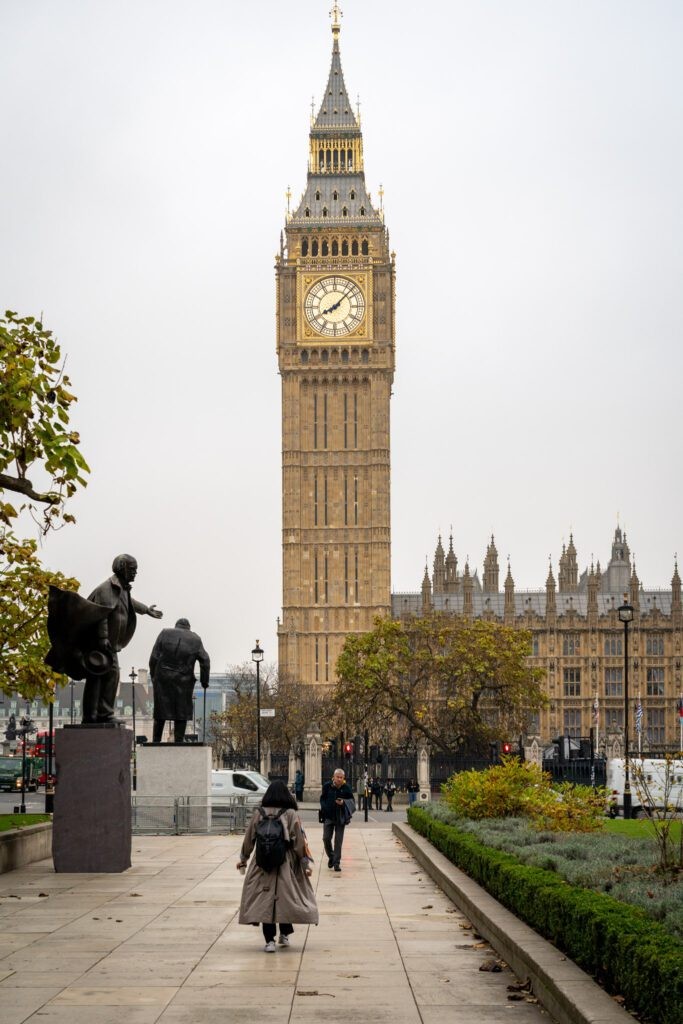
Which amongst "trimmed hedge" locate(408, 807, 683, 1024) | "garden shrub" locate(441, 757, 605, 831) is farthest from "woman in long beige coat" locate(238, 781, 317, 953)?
"garden shrub" locate(441, 757, 605, 831)

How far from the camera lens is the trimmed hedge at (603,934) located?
27.1ft

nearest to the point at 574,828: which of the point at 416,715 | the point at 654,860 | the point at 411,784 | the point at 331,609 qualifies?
the point at 654,860

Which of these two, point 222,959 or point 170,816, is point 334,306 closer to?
point 170,816

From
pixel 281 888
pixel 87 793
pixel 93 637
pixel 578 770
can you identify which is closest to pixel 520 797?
pixel 87 793

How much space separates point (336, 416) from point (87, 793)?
93.6m

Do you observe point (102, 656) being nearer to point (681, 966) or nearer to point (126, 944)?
point (126, 944)

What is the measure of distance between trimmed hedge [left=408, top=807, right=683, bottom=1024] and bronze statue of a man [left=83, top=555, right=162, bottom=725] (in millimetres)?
6229

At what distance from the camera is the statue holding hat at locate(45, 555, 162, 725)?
765 inches

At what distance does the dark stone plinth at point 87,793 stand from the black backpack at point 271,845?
6.53 meters

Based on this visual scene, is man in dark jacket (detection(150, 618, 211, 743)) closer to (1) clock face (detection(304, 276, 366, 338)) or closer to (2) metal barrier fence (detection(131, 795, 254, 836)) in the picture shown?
(2) metal barrier fence (detection(131, 795, 254, 836))

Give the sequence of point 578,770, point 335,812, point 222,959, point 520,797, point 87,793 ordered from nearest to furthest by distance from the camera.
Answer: point 222,959 < point 87,793 < point 335,812 < point 520,797 < point 578,770

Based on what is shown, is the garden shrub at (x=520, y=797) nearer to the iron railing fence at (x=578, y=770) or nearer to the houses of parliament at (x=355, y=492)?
the iron railing fence at (x=578, y=770)

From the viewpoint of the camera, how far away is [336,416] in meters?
112

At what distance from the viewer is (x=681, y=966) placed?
26.2 feet
